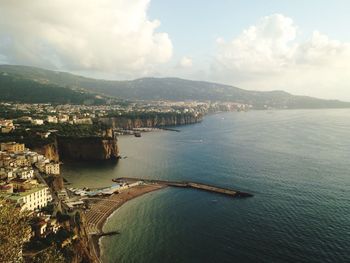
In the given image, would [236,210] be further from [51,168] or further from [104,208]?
[51,168]

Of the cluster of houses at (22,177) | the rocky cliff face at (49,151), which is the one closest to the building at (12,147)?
the cluster of houses at (22,177)

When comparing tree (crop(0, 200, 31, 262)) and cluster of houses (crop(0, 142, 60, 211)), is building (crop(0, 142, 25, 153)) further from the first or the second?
tree (crop(0, 200, 31, 262))

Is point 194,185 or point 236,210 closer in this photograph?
point 236,210

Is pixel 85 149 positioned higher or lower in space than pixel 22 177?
lower

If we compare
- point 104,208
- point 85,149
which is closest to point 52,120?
point 85,149

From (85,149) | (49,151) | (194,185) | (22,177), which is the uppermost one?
(22,177)

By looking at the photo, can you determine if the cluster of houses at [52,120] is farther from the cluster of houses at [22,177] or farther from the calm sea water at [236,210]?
the cluster of houses at [22,177]

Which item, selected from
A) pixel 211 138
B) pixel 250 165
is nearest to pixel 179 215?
pixel 250 165
